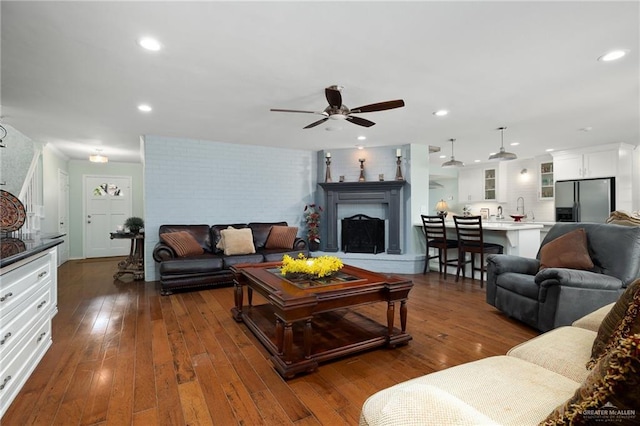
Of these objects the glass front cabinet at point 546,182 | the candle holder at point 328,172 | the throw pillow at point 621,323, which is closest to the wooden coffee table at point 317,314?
the throw pillow at point 621,323

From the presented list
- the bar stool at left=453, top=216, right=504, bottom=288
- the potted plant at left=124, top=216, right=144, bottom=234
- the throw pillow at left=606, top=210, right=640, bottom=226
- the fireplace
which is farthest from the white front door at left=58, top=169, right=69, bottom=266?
the throw pillow at left=606, top=210, right=640, bottom=226

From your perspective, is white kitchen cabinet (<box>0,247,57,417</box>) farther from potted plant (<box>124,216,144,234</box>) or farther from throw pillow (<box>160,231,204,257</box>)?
potted plant (<box>124,216,144,234</box>)

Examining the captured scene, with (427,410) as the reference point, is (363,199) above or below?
above

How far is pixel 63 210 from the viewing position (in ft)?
23.0

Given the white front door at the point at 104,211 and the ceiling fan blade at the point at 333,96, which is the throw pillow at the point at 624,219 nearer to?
the ceiling fan blade at the point at 333,96

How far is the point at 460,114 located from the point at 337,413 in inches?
147

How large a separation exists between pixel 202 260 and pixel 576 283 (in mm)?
4358

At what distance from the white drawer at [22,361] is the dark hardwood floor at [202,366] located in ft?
0.19

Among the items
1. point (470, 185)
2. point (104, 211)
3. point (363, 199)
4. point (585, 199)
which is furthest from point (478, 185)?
point (104, 211)

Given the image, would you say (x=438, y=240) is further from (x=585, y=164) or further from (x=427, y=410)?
(x=427, y=410)

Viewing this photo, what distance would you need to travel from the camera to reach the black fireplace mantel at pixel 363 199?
589 cm

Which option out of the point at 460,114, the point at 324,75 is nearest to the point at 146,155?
the point at 324,75

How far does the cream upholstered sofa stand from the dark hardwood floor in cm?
79

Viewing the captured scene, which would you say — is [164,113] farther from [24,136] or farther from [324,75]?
[24,136]
